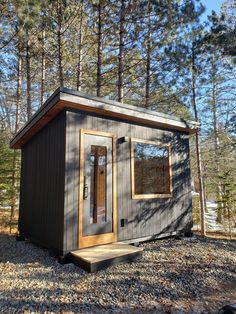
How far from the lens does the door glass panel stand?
4254 mm

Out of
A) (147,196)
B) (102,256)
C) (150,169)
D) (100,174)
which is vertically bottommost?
(102,256)

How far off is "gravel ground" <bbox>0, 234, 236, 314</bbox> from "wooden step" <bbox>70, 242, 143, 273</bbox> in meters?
0.09

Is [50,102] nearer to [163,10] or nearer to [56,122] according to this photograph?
[56,122]

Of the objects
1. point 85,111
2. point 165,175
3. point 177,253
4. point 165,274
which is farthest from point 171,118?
point 165,274

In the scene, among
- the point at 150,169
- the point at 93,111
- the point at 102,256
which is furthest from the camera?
the point at 150,169

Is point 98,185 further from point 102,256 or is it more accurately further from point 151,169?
point 102,256

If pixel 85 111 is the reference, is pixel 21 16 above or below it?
above

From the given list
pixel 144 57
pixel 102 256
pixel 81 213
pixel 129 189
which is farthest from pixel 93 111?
pixel 144 57

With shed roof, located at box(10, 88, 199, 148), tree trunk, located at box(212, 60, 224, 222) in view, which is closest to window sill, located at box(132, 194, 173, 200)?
shed roof, located at box(10, 88, 199, 148)

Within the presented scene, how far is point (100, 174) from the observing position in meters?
4.56

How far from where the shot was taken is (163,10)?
706 cm

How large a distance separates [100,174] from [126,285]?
7.00 feet

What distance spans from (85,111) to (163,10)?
197 inches

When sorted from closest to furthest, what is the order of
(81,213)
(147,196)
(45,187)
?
(81,213)
(45,187)
(147,196)
